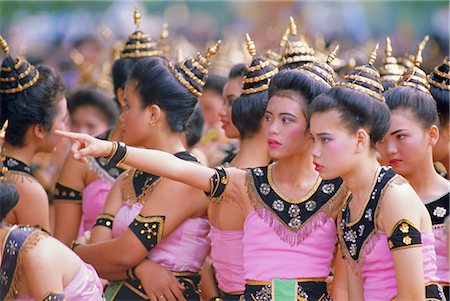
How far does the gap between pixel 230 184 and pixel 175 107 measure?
647mm

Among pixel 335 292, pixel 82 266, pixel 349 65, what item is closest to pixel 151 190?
pixel 82 266

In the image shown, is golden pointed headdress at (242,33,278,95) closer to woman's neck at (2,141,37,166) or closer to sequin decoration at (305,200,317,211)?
sequin decoration at (305,200,317,211)

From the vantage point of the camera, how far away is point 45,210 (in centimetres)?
473

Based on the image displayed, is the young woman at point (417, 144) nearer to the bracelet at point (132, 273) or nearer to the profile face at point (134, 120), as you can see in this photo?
the profile face at point (134, 120)

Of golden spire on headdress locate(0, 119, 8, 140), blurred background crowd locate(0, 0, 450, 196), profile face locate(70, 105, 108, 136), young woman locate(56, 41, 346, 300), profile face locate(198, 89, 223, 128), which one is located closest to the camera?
young woman locate(56, 41, 346, 300)

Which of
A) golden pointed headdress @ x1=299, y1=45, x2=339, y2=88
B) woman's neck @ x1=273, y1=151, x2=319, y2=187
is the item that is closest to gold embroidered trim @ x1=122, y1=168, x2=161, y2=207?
woman's neck @ x1=273, y1=151, x2=319, y2=187

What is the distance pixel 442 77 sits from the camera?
4.89 metres

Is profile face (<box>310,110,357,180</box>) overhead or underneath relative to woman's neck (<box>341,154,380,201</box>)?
overhead

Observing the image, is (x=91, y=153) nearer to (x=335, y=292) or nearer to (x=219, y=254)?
(x=219, y=254)

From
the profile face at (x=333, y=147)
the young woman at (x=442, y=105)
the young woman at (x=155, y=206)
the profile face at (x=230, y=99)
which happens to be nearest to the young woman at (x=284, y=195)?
the profile face at (x=333, y=147)

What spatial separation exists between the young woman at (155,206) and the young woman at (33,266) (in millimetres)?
531

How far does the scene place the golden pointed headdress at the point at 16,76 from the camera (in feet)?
16.4

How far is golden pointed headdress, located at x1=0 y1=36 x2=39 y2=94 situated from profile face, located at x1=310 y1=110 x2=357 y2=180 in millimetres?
1859

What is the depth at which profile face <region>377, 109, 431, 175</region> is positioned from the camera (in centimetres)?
436
